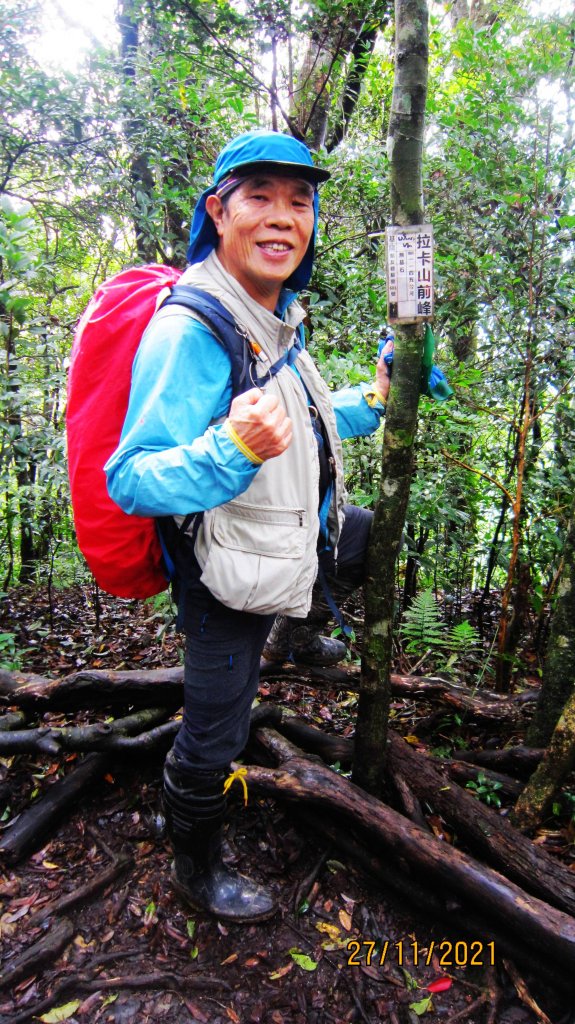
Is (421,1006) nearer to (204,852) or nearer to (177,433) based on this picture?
(204,852)

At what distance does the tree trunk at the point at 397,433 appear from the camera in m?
2.17

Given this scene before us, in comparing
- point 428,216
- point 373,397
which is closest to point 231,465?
point 373,397

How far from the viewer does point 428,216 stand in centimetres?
417

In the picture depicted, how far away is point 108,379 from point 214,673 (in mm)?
1193

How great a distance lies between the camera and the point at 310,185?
2.14 m

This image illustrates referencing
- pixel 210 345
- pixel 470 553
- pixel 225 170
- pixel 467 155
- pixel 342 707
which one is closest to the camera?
pixel 210 345

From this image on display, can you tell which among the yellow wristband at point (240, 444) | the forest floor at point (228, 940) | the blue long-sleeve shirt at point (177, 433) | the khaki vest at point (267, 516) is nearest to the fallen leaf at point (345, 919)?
the forest floor at point (228, 940)

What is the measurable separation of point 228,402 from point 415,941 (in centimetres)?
240

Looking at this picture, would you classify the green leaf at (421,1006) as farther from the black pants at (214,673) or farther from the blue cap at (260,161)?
the blue cap at (260,161)

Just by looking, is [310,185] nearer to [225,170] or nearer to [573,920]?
[225,170]

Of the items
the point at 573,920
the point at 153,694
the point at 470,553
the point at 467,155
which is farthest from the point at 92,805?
the point at 467,155

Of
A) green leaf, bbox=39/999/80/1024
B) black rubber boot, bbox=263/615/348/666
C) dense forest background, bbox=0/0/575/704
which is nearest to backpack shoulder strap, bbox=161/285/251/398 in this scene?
dense forest background, bbox=0/0/575/704
